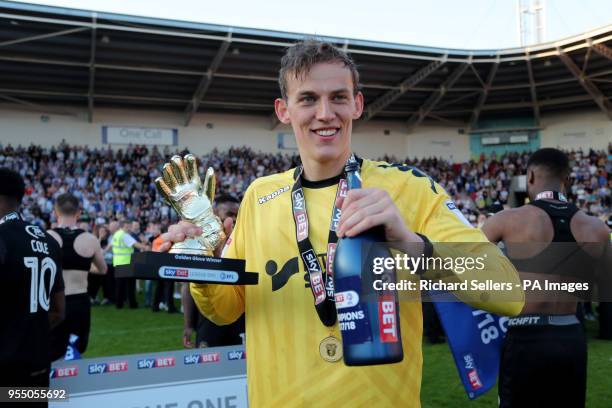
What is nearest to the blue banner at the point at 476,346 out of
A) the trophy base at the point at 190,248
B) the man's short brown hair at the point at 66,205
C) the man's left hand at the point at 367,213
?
the trophy base at the point at 190,248

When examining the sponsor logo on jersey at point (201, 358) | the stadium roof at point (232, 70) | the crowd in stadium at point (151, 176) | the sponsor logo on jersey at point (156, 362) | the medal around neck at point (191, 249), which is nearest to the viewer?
the medal around neck at point (191, 249)

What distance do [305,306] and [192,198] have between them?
0.52 meters

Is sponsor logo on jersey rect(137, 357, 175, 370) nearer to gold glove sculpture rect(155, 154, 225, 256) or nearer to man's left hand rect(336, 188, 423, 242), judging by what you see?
gold glove sculpture rect(155, 154, 225, 256)

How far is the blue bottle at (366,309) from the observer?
4.44ft

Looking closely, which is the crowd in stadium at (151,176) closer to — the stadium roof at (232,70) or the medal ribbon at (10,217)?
the stadium roof at (232,70)

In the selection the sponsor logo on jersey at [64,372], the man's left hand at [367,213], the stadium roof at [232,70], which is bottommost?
the sponsor logo on jersey at [64,372]

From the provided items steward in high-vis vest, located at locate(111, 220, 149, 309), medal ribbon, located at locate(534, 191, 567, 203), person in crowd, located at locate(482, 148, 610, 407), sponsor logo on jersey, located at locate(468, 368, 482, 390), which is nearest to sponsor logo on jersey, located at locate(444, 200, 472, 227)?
person in crowd, located at locate(482, 148, 610, 407)

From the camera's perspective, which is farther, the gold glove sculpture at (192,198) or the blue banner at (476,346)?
the blue banner at (476,346)

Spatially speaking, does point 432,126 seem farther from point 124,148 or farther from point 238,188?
point 124,148

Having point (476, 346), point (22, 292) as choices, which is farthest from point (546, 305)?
point (22, 292)

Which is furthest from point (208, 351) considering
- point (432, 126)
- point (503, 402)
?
point (432, 126)

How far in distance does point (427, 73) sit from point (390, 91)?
242 centimetres

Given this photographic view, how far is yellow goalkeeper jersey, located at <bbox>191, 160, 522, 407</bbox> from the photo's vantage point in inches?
65.5

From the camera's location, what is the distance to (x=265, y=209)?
6.45 ft
